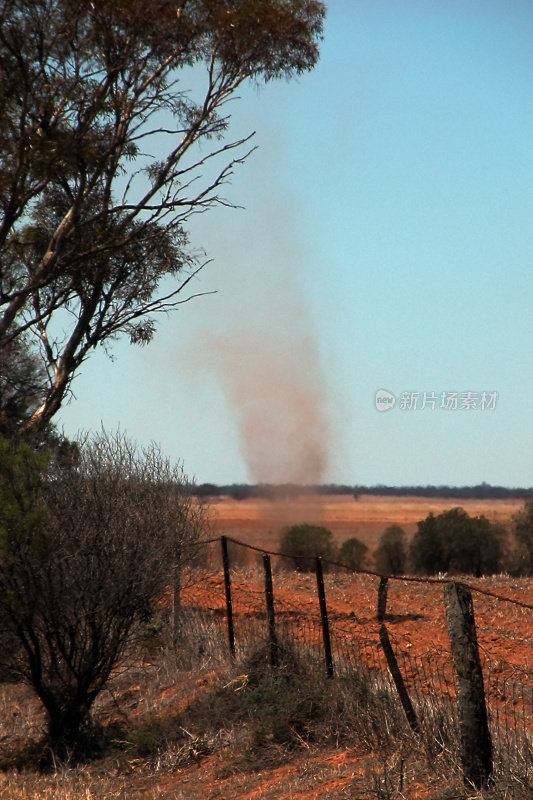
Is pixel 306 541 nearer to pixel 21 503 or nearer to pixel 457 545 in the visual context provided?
pixel 457 545

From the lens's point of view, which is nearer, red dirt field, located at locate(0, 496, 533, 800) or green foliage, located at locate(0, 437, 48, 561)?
red dirt field, located at locate(0, 496, 533, 800)

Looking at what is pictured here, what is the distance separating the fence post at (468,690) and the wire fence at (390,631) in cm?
10

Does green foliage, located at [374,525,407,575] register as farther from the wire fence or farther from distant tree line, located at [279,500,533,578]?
the wire fence

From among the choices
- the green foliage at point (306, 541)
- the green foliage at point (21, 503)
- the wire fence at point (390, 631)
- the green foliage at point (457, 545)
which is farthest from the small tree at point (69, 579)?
the green foliage at point (306, 541)

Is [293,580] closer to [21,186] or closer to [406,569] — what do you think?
[21,186]

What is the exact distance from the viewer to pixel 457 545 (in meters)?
32.2

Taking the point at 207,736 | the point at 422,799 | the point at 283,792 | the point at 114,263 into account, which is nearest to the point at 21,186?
the point at 114,263

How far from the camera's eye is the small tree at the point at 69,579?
1021 cm

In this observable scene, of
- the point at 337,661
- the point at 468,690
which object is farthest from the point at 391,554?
the point at 468,690

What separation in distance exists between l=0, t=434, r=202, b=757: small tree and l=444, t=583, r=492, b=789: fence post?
16.1 ft

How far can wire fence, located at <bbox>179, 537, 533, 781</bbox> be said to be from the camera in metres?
7.48

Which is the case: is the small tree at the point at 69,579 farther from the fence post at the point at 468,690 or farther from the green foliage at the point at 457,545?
the green foliage at the point at 457,545

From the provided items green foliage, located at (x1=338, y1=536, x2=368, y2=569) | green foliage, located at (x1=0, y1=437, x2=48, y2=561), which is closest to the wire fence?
green foliage, located at (x1=0, y1=437, x2=48, y2=561)

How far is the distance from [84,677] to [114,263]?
1050 cm
